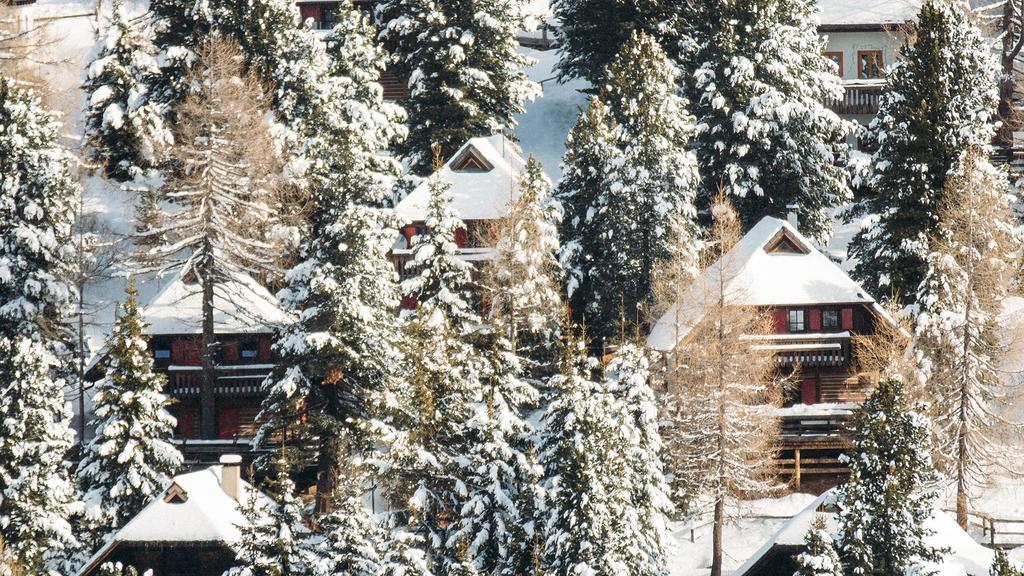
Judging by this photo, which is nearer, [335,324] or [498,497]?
[498,497]

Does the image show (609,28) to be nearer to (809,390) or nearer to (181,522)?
(809,390)

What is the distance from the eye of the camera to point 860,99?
74.6m

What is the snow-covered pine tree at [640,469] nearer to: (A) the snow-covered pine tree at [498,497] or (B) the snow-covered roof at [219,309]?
(A) the snow-covered pine tree at [498,497]

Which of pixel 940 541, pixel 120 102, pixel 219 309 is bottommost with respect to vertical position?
pixel 940 541

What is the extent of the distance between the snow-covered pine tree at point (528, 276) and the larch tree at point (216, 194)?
801 centimetres

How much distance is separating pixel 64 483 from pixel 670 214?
2276 cm

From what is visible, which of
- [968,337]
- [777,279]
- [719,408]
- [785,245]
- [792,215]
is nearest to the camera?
[719,408]

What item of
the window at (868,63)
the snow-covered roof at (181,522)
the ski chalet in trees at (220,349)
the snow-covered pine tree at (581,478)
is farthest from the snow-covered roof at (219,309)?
the window at (868,63)

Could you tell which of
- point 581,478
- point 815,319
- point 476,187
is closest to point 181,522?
point 581,478

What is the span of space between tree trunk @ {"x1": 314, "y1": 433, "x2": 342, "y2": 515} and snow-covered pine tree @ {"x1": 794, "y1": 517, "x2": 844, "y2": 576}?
18.6 meters

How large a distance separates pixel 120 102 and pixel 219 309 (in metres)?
13.5

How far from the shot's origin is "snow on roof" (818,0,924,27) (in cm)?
7669

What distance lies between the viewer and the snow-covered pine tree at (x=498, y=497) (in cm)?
4212

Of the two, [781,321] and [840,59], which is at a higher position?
[840,59]
